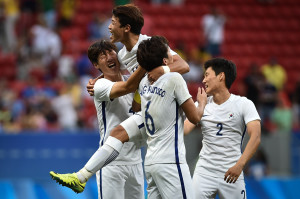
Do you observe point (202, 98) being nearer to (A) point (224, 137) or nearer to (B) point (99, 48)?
(A) point (224, 137)

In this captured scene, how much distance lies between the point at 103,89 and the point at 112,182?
2.88 feet

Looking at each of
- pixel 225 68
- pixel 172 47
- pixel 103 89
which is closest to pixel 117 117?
pixel 103 89

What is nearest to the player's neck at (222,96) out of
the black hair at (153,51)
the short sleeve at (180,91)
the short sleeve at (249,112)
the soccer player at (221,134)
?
the soccer player at (221,134)

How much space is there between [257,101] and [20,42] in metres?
6.05

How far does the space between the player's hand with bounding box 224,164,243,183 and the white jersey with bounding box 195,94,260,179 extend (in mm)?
353

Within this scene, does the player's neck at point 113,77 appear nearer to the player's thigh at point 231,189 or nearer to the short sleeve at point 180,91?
the short sleeve at point 180,91

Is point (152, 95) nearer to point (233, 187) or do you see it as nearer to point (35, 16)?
point (233, 187)

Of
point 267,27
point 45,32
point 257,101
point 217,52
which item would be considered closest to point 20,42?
point 45,32

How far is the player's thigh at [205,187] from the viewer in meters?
6.04

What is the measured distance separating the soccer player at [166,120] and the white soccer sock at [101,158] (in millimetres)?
374

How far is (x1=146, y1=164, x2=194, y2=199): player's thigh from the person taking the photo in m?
5.48

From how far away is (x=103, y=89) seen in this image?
6.00 metres

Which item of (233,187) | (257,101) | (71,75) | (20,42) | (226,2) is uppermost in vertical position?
(226,2)

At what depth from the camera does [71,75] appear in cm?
1440
